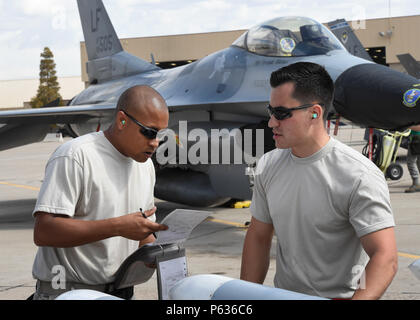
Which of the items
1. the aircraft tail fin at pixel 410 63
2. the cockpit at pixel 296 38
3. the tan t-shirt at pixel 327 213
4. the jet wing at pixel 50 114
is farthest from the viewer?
the aircraft tail fin at pixel 410 63

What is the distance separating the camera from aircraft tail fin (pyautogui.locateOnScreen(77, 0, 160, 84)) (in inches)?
542

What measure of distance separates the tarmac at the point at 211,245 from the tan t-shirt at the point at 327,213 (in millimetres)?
2980

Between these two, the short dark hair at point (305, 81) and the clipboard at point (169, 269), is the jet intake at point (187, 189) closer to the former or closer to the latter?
the clipboard at point (169, 269)

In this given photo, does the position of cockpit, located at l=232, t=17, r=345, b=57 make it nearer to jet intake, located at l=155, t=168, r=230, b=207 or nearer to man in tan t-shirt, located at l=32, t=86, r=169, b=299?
jet intake, located at l=155, t=168, r=230, b=207

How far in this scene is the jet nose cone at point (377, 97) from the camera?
707 centimetres

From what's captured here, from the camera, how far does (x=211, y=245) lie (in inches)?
324

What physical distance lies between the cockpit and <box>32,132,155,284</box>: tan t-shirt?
6.22 meters

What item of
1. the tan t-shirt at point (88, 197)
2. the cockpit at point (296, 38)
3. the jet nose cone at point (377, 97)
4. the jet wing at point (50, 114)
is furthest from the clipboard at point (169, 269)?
the jet wing at point (50, 114)

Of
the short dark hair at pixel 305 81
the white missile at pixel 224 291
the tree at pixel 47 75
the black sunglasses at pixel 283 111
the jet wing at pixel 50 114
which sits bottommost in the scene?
the tree at pixel 47 75

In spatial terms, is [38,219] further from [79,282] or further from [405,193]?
[405,193]

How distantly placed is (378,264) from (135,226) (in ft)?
3.69

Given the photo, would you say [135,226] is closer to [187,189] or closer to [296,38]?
[296,38]

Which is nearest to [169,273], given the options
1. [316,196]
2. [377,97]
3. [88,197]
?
[88,197]
